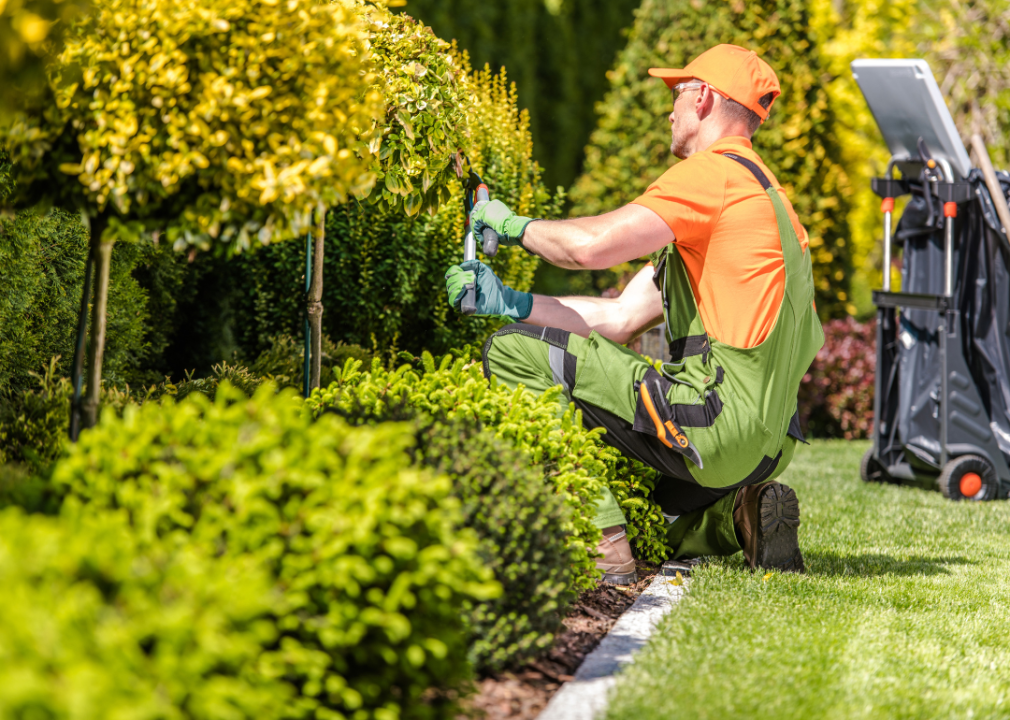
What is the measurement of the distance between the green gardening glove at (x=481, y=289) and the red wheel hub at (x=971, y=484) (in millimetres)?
3674

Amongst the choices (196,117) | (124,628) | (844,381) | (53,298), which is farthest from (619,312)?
(844,381)

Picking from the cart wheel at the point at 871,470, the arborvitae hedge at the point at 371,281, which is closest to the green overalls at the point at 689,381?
the arborvitae hedge at the point at 371,281

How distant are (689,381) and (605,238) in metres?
0.58

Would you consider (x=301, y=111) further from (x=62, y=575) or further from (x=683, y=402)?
(x=683, y=402)

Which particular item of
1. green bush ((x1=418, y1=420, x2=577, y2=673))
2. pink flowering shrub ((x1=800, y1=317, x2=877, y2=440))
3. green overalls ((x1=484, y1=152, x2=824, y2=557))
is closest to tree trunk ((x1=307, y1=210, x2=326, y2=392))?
green overalls ((x1=484, y1=152, x2=824, y2=557))

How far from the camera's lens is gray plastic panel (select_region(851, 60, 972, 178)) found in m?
5.34

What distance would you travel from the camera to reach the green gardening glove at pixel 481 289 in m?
3.11

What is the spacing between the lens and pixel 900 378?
5801 millimetres

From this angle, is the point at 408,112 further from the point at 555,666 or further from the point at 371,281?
the point at 555,666

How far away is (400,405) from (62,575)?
120cm

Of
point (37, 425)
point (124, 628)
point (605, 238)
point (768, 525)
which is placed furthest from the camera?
point (768, 525)

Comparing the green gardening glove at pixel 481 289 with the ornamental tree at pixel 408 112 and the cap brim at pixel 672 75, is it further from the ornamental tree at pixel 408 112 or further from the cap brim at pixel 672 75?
the cap brim at pixel 672 75

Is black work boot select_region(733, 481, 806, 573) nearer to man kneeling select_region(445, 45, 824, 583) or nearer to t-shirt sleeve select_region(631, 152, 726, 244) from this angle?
man kneeling select_region(445, 45, 824, 583)

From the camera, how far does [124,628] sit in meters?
1.37
